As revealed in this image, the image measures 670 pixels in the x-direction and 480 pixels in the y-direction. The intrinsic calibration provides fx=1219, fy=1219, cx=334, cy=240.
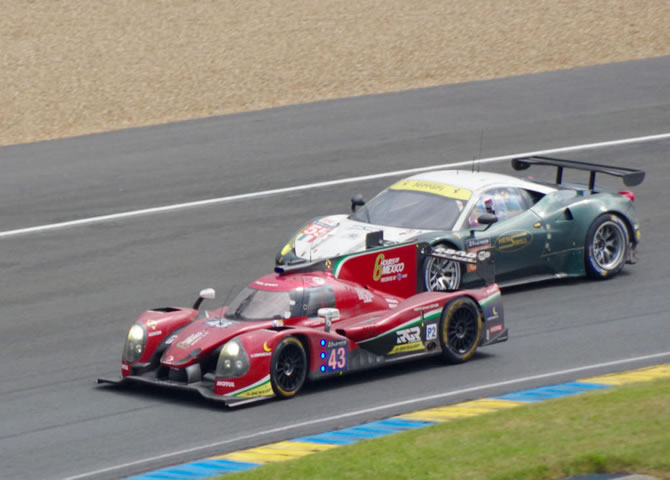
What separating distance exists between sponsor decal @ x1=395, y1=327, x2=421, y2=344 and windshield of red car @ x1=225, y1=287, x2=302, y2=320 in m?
1.07

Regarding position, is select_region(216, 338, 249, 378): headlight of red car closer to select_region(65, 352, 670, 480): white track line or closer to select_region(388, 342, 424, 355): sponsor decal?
select_region(65, 352, 670, 480): white track line

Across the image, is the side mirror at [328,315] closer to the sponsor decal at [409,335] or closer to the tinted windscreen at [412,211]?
the sponsor decal at [409,335]

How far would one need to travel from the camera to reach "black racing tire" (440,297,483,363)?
12.8 meters

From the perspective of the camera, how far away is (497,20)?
3344 cm

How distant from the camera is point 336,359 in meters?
12.0

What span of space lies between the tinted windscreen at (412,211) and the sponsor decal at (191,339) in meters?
4.12

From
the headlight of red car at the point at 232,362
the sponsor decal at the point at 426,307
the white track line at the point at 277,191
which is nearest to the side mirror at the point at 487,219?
the sponsor decal at the point at 426,307

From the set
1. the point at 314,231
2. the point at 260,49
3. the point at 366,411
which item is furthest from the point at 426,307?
the point at 260,49

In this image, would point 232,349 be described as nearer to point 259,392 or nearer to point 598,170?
point 259,392

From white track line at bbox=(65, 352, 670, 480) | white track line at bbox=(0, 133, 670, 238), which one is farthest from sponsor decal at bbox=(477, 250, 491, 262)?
white track line at bbox=(0, 133, 670, 238)

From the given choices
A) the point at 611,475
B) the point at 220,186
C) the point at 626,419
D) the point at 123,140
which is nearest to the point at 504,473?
the point at 611,475

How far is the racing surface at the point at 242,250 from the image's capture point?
11.4 m

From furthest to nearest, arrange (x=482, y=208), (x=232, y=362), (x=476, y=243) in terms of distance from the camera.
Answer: (x=482, y=208) → (x=476, y=243) → (x=232, y=362)

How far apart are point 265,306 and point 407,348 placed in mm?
1527
